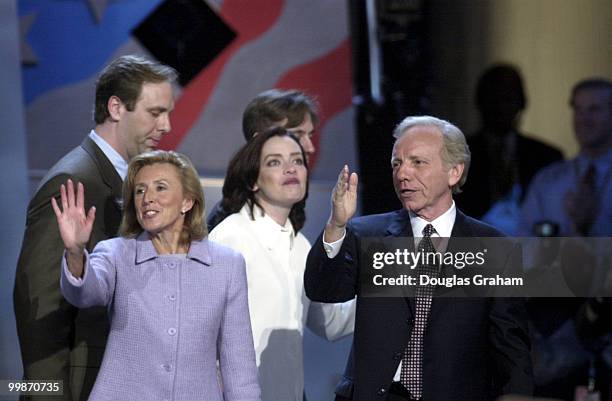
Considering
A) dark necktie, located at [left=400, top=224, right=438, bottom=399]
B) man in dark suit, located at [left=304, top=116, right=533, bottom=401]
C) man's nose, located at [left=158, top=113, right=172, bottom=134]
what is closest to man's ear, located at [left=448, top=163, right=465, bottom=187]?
man in dark suit, located at [left=304, top=116, right=533, bottom=401]

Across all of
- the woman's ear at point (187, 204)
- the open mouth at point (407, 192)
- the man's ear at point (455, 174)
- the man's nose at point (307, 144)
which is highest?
the man's nose at point (307, 144)

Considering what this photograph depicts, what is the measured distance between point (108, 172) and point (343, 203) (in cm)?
74

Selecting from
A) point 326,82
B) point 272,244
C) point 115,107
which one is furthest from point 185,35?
point 272,244

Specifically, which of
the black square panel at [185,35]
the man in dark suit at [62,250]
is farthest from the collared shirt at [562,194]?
the man in dark suit at [62,250]

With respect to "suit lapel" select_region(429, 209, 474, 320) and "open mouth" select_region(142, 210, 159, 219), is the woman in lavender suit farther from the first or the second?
"suit lapel" select_region(429, 209, 474, 320)

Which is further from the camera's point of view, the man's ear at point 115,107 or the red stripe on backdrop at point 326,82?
the red stripe on backdrop at point 326,82

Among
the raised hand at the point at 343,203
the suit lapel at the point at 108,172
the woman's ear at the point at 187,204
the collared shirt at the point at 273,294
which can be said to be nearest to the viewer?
the raised hand at the point at 343,203

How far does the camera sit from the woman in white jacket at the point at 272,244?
3.05 meters

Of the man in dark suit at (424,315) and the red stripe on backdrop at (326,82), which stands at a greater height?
the red stripe on backdrop at (326,82)

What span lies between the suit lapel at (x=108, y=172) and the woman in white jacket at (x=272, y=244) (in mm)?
301

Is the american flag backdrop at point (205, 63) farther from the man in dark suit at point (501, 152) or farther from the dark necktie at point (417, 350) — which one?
the dark necktie at point (417, 350)

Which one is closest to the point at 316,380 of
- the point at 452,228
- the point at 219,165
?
the point at 219,165

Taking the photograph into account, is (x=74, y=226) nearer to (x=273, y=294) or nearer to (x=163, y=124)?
(x=163, y=124)

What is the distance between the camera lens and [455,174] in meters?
2.84
